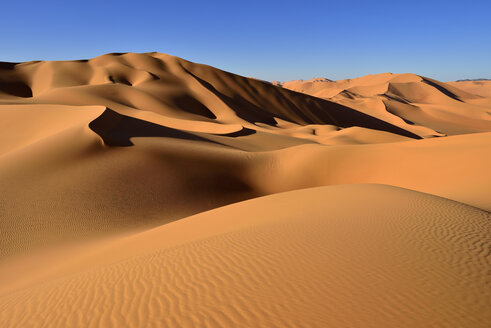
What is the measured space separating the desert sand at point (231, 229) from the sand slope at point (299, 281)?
0.02 meters

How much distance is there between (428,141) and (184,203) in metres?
12.1

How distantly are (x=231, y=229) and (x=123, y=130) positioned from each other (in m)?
12.4

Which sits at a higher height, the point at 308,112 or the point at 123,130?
the point at 308,112

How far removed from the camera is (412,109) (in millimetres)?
76562

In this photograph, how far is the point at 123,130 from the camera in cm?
1659

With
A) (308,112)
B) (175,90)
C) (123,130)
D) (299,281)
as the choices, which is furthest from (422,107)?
(299,281)

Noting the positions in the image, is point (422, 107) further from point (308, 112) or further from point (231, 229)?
point (231, 229)

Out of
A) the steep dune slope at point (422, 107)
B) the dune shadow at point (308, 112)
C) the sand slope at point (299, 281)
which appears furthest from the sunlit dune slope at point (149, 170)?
the steep dune slope at point (422, 107)

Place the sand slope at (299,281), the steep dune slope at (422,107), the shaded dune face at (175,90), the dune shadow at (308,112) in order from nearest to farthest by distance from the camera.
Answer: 1. the sand slope at (299,281)
2. the shaded dune face at (175,90)
3. the dune shadow at (308,112)
4. the steep dune slope at (422,107)

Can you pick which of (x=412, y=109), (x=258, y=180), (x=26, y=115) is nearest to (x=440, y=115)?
(x=412, y=109)

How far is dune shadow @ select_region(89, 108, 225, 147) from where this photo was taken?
48.0ft

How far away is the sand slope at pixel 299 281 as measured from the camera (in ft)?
9.69

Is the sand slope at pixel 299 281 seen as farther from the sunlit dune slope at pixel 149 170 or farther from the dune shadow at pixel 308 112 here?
the dune shadow at pixel 308 112

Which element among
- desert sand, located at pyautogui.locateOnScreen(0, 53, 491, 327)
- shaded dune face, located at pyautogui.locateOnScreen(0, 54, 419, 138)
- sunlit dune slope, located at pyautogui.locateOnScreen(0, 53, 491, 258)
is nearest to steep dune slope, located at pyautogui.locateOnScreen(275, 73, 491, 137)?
shaded dune face, located at pyautogui.locateOnScreen(0, 54, 419, 138)
